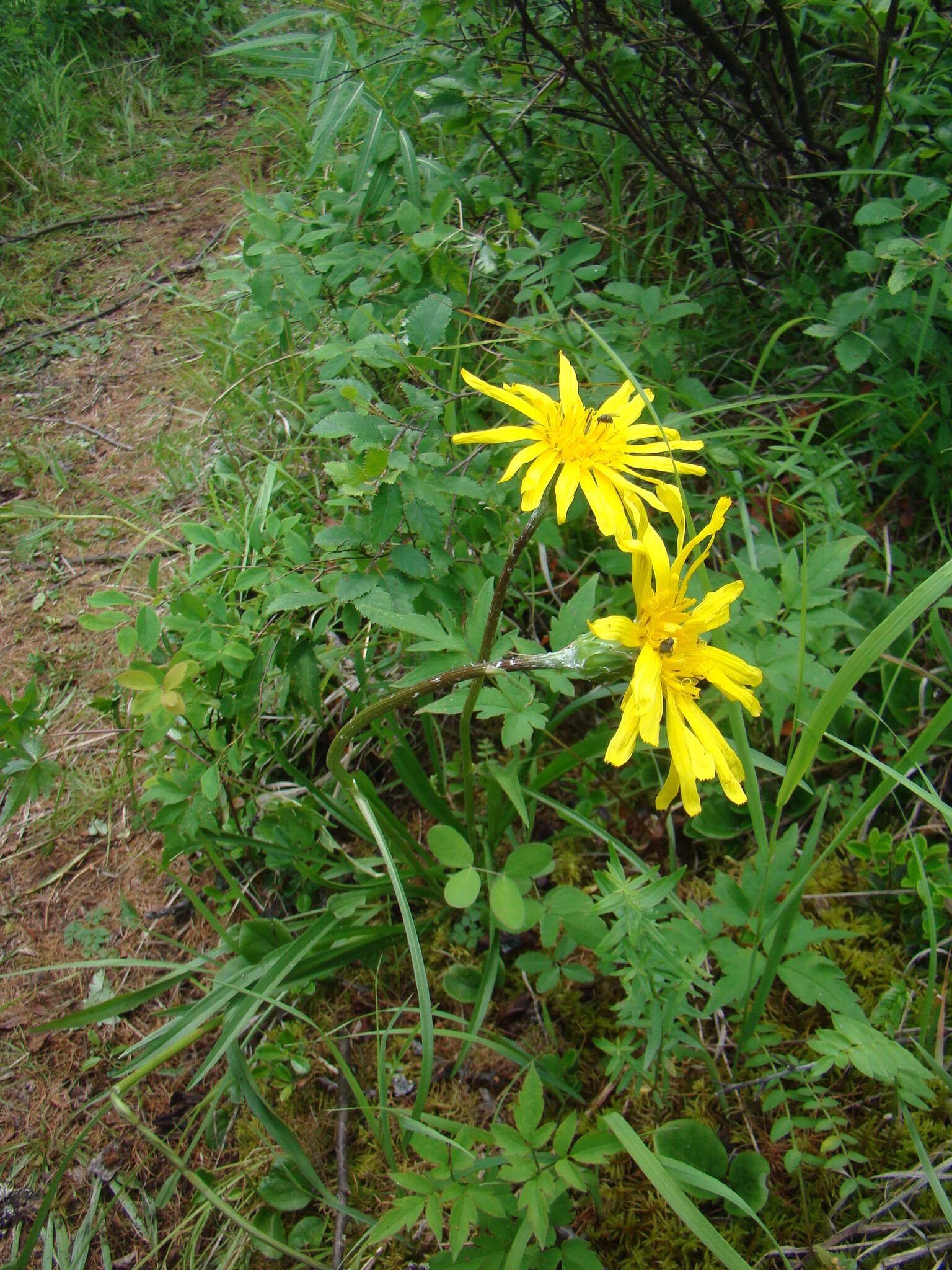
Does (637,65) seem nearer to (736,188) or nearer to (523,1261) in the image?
(736,188)

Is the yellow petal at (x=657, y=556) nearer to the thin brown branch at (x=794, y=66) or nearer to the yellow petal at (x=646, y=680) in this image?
the yellow petal at (x=646, y=680)

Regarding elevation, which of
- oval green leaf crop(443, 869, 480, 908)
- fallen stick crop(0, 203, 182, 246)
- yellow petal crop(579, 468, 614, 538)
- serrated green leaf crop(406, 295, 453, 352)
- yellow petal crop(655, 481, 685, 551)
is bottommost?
oval green leaf crop(443, 869, 480, 908)

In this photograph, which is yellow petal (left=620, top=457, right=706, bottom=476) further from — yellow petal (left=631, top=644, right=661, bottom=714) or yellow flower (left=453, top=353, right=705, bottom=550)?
yellow petal (left=631, top=644, right=661, bottom=714)

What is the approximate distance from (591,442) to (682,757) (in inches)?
21.7

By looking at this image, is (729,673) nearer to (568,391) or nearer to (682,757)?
(682,757)

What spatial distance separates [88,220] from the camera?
3.78 meters

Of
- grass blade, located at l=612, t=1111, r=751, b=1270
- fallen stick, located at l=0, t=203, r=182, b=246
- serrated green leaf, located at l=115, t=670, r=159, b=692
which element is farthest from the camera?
fallen stick, located at l=0, t=203, r=182, b=246

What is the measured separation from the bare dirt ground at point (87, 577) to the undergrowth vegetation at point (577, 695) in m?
0.14

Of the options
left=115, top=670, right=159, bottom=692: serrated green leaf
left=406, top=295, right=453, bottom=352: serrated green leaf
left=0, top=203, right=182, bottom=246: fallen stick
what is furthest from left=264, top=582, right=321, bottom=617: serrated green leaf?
left=0, top=203, right=182, bottom=246: fallen stick

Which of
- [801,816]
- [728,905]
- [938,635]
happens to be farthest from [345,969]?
[938,635]

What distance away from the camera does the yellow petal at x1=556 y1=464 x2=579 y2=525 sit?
1.14m

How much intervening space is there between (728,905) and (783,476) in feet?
3.96

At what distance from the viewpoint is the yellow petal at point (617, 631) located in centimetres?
109

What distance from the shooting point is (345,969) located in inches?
67.9
